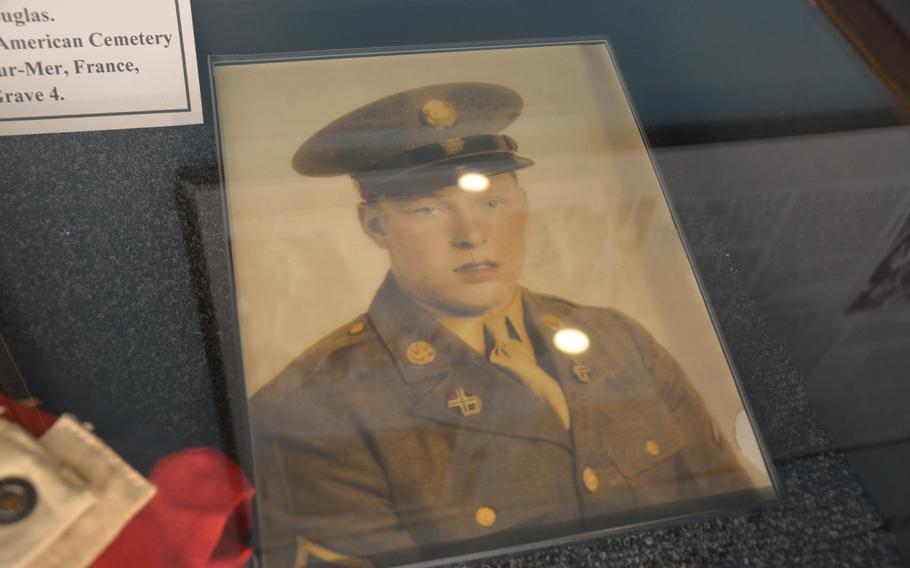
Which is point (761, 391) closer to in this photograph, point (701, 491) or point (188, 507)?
point (701, 491)

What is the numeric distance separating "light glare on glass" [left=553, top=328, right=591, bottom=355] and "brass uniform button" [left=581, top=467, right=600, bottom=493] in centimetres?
14

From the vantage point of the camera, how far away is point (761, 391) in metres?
1.00

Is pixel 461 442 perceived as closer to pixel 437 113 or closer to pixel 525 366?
pixel 525 366

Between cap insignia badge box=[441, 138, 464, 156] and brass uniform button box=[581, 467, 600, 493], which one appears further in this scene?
cap insignia badge box=[441, 138, 464, 156]

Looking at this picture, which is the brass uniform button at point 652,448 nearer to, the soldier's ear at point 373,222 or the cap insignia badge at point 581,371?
the cap insignia badge at point 581,371

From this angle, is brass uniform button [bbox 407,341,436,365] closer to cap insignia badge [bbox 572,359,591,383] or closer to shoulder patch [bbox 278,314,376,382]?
shoulder patch [bbox 278,314,376,382]

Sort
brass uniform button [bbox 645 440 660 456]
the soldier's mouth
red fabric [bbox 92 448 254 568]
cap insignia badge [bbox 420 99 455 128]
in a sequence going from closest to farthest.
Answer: red fabric [bbox 92 448 254 568], brass uniform button [bbox 645 440 660 456], the soldier's mouth, cap insignia badge [bbox 420 99 455 128]

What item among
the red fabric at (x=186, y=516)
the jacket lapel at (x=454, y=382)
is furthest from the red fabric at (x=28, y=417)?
the jacket lapel at (x=454, y=382)

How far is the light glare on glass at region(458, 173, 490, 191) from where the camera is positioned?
109cm

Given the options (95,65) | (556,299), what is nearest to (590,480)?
(556,299)

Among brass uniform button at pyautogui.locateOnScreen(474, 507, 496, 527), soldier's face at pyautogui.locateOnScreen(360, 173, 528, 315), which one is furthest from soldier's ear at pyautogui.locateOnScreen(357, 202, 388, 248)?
brass uniform button at pyautogui.locateOnScreen(474, 507, 496, 527)

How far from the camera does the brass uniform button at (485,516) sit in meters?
0.86

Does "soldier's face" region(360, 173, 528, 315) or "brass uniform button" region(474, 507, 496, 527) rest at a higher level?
"soldier's face" region(360, 173, 528, 315)

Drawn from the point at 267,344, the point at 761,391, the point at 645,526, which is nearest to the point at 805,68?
the point at 761,391
